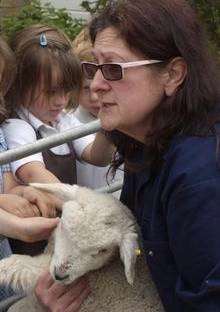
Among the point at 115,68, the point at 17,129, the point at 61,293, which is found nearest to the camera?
the point at 115,68

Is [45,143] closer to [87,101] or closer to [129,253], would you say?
[129,253]

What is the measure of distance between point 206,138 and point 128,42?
14.1 inches

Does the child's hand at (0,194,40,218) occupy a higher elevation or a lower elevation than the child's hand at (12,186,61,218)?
lower

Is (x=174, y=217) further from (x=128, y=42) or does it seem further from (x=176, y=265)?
(x=128, y=42)

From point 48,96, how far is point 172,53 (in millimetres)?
1235

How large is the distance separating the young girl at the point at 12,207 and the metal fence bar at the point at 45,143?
15 cm

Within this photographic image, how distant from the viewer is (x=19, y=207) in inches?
89.0

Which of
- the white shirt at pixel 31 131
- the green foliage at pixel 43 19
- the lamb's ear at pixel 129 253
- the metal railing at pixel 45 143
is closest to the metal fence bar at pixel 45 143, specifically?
the metal railing at pixel 45 143

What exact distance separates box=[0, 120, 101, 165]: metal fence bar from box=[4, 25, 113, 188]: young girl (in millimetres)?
400

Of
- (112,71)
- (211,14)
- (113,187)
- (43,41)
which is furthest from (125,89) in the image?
(211,14)

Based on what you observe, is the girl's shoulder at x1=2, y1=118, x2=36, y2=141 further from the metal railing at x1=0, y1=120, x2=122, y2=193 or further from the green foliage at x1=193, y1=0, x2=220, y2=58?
the green foliage at x1=193, y1=0, x2=220, y2=58

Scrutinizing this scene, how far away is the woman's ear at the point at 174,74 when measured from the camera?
5.83 feet

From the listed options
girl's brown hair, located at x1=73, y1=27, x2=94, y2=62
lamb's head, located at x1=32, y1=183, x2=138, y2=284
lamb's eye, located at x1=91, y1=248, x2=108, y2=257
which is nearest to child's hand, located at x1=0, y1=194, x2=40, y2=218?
lamb's head, located at x1=32, y1=183, x2=138, y2=284

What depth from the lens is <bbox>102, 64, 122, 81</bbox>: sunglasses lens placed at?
177cm
